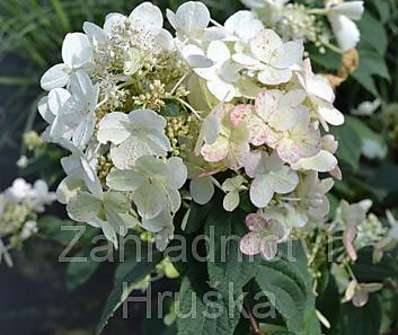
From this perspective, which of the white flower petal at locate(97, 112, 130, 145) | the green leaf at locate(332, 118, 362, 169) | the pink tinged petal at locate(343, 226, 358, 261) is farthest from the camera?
the green leaf at locate(332, 118, 362, 169)

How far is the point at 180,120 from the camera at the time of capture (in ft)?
2.71

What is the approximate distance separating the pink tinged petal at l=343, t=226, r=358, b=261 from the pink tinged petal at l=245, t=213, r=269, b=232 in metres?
0.19

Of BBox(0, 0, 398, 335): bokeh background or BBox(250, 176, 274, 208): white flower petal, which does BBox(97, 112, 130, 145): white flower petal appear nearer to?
BBox(250, 176, 274, 208): white flower petal

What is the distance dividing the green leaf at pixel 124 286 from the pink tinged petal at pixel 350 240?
8.5 inches

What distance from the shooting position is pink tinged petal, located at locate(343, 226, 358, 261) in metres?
1.02

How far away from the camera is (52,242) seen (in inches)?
71.1

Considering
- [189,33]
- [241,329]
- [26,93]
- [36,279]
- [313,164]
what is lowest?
[36,279]

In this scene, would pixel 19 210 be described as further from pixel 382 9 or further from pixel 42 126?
pixel 382 9

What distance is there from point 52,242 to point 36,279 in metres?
0.08

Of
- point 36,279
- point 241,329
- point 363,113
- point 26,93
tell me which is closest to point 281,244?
point 241,329

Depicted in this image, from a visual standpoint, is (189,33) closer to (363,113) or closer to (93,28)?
(93,28)

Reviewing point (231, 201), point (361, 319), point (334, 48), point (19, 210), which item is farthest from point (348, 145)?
point (231, 201)

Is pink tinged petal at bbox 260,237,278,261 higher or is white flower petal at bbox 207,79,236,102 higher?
Answer: white flower petal at bbox 207,79,236,102

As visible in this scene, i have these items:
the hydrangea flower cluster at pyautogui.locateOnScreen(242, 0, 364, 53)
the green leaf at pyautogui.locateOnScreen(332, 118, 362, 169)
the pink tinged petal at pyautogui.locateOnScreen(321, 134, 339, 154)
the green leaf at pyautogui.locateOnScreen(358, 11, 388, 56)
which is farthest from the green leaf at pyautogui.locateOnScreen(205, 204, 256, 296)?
the green leaf at pyautogui.locateOnScreen(358, 11, 388, 56)
